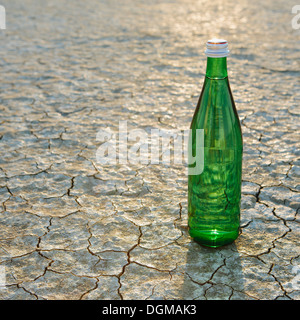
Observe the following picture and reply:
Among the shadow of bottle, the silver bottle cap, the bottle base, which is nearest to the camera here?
the silver bottle cap

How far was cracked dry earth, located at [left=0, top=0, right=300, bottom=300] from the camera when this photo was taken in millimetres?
1618

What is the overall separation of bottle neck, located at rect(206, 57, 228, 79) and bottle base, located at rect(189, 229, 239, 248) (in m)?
0.57

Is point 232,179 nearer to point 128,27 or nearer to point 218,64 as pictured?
point 218,64

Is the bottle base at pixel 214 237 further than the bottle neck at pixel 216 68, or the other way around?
the bottle base at pixel 214 237

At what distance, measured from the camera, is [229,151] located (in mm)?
1672

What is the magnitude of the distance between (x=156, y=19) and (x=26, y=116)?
103 inches

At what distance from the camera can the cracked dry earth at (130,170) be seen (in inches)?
63.7

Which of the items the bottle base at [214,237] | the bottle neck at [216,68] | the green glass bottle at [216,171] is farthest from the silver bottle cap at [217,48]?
the bottle base at [214,237]

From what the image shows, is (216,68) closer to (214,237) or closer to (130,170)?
(214,237)

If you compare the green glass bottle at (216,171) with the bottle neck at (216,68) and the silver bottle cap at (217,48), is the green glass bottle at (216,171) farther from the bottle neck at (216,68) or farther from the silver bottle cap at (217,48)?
the silver bottle cap at (217,48)

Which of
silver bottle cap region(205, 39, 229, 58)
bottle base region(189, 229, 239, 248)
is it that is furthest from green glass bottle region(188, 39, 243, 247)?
silver bottle cap region(205, 39, 229, 58)

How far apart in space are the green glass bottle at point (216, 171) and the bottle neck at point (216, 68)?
3cm

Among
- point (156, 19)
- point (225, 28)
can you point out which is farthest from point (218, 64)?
point (156, 19)

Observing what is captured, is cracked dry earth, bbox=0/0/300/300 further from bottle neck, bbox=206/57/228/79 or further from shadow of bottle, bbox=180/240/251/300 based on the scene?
bottle neck, bbox=206/57/228/79
